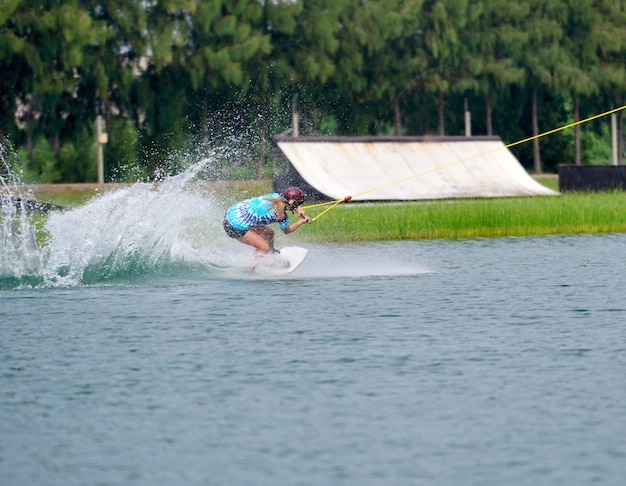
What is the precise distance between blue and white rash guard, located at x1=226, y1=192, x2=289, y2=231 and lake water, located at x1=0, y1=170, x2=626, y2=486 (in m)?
0.75

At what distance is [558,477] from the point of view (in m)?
8.88

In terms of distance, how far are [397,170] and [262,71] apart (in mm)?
12776

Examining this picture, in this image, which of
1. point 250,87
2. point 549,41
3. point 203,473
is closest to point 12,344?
Result: point 203,473

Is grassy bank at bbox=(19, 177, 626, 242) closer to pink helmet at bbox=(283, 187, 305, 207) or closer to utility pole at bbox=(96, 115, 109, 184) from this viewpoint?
pink helmet at bbox=(283, 187, 305, 207)

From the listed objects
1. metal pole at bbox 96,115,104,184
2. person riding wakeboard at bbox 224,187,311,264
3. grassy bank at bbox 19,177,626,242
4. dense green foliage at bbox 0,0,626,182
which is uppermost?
dense green foliage at bbox 0,0,626,182

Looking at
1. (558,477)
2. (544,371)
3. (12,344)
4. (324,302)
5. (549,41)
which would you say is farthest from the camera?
(549,41)

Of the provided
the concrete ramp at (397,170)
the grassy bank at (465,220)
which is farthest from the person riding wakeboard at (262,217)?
the concrete ramp at (397,170)

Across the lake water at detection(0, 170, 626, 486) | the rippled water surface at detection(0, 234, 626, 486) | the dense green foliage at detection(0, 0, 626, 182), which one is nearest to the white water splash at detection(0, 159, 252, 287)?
the lake water at detection(0, 170, 626, 486)

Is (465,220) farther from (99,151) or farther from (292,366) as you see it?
(99,151)

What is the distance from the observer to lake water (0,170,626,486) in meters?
9.38

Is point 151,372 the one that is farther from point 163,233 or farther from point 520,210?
point 520,210

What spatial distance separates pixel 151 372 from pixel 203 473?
370cm

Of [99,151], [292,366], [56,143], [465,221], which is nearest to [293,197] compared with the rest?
[292,366]

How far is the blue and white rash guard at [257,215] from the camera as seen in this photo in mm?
20344
